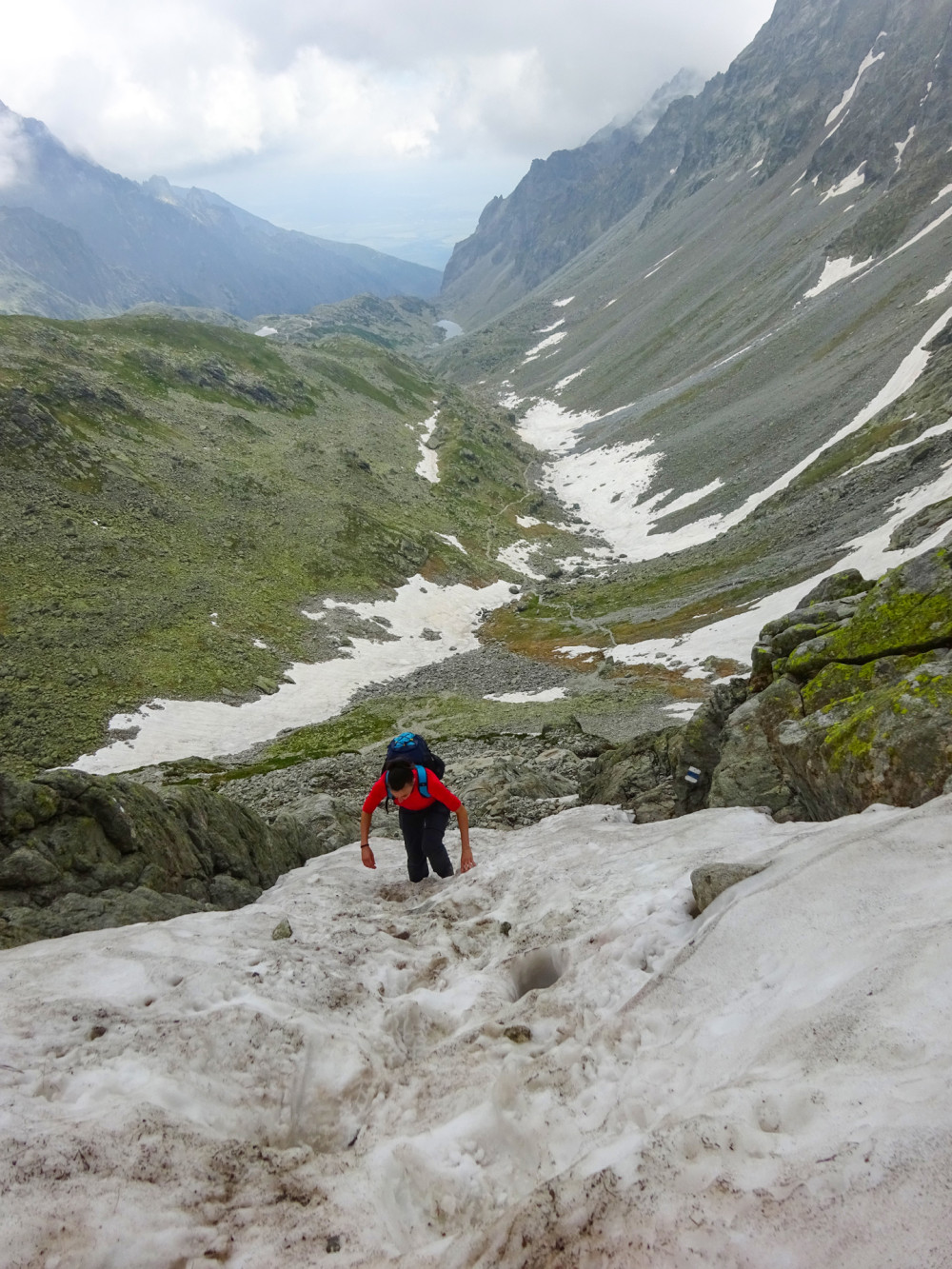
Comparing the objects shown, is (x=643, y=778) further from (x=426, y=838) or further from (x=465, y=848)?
(x=426, y=838)

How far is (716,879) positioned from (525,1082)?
3153mm

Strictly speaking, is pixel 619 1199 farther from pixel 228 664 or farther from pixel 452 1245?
pixel 228 664

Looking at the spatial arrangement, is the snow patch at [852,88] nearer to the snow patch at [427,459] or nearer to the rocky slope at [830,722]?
the snow patch at [427,459]

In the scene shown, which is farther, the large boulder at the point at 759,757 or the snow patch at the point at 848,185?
the snow patch at the point at 848,185

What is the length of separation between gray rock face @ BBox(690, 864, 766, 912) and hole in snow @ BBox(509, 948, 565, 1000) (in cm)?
175

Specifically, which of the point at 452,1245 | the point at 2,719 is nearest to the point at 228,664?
the point at 2,719

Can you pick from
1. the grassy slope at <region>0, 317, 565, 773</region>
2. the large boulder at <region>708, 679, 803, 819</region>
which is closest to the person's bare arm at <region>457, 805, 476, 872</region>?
the large boulder at <region>708, 679, 803, 819</region>

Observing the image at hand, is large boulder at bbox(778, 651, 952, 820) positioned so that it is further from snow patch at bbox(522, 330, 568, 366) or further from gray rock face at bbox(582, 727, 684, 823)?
snow patch at bbox(522, 330, 568, 366)

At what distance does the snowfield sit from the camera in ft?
11.8

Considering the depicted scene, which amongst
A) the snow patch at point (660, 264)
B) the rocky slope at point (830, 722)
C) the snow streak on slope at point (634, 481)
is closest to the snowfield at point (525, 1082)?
the rocky slope at point (830, 722)

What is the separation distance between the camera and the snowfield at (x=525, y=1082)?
3.61 metres

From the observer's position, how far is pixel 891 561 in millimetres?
30906

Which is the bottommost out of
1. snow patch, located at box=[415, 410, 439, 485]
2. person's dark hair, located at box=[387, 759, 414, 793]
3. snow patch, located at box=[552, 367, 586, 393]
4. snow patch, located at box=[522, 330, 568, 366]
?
person's dark hair, located at box=[387, 759, 414, 793]

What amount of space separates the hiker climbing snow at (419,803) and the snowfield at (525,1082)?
7.18 feet
